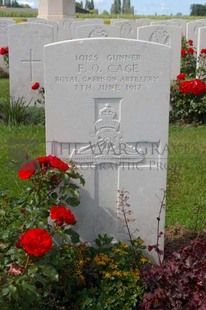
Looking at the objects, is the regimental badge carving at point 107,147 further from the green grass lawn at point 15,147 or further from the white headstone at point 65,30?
the white headstone at point 65,30

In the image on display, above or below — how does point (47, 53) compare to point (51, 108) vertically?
above

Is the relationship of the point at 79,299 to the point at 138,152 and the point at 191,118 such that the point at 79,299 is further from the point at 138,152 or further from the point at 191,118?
the point at 191,118

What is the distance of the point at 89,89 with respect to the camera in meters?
2.89

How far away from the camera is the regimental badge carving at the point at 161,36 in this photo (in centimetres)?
921

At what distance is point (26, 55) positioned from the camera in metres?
7.62

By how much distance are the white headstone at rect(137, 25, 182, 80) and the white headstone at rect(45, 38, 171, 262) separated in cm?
610

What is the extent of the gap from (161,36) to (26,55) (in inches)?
111

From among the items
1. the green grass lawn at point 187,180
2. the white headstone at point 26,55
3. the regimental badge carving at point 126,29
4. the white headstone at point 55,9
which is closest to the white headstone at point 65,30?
the regimental badge carving at point 126,29

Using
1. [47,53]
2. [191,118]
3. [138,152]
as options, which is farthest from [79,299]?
[191,118]

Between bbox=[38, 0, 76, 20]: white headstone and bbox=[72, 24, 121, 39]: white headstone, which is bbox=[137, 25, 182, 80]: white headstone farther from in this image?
bbox=[38, 0, 76, 20]: white headstone

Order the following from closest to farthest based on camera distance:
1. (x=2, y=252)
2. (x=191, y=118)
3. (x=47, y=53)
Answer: (x=2, y=252)
(x=47, y=53)
(x=191, y=118)

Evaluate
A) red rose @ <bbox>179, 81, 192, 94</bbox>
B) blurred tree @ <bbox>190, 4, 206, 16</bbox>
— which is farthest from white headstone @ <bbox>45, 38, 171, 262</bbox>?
blurred tree @ <bbox>190, 4, 206, 16</bbox>

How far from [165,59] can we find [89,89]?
459 millimetres

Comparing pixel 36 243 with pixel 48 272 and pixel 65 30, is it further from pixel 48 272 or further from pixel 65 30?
pixel 65 30
